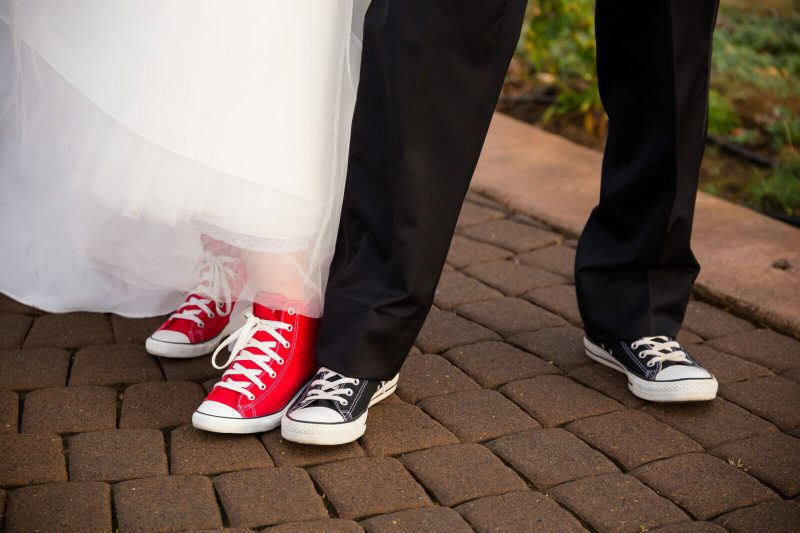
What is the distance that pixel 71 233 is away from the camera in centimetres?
199

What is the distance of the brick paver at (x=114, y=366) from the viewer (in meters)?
1.89

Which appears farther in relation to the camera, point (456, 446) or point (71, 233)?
point (71, 233)

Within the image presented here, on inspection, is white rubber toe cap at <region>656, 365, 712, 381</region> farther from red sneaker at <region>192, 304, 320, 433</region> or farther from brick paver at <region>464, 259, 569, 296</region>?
red sneaker at <region>192, 304, 320, 433</region>

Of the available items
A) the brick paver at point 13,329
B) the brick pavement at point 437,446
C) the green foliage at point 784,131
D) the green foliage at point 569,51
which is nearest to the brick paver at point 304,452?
the brick pavement at point 437,446

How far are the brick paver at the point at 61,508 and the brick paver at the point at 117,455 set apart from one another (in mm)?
44

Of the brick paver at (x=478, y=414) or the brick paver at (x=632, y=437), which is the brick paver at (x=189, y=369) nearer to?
the brick paver at (x=478, y=414)

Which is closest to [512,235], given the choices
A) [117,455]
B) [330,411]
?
[330,411]

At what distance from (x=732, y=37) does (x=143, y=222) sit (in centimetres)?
380

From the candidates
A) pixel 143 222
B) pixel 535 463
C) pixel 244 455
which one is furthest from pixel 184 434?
pixel 535 463

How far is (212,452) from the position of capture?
65.1 inches

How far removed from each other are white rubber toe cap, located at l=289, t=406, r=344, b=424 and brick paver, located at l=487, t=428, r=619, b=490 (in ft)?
0.98

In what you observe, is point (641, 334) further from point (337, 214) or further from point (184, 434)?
point (184, 434)

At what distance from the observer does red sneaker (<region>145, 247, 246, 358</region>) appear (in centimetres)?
194

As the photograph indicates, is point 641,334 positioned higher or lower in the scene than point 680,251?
lower
